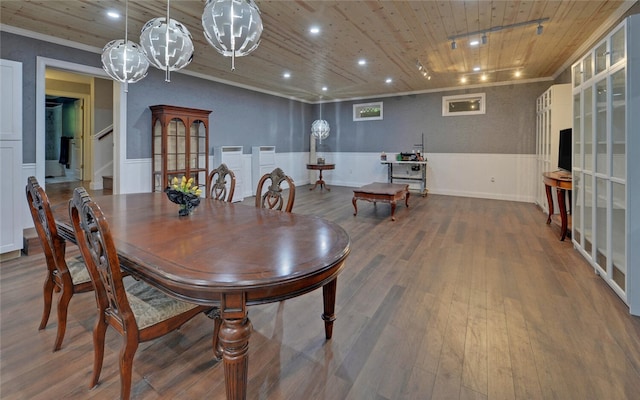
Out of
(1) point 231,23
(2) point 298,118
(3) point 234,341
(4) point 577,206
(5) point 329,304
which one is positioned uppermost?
(2) point 298,118

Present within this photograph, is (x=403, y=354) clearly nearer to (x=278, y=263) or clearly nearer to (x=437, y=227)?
(x=278, y=263)

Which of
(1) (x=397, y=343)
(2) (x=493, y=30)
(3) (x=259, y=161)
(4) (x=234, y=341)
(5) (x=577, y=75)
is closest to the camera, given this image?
(4) (x=234, y=341)

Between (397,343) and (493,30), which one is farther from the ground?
(493,30)

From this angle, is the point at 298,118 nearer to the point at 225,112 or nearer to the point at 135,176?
the point at 225,112

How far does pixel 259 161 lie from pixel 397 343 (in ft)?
20.3

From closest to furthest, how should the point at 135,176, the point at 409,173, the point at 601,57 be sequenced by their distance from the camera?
1. the point at 601,57
2. the point at 135,176
3. the point at 409,173

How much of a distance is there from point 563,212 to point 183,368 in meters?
4.49

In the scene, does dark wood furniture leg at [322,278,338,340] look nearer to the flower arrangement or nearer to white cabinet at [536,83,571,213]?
the flower arrangement

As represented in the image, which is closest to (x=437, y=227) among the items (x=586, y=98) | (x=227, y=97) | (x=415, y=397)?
(x=586, y=98)

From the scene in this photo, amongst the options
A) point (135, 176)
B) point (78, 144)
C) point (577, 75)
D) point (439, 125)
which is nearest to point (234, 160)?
point (135, 176)

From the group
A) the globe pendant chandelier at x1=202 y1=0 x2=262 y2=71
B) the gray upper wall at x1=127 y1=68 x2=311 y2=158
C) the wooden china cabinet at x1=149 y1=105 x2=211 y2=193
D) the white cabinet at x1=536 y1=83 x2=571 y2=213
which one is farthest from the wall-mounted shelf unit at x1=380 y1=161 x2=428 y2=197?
the globe pendant chandelier at x1=202 y1=0 x2=262 y2=71

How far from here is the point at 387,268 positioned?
10.2 feet

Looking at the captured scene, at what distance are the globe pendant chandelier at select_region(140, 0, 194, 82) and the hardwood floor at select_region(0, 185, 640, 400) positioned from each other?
190 centimetres

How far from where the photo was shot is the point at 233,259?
1322mm
